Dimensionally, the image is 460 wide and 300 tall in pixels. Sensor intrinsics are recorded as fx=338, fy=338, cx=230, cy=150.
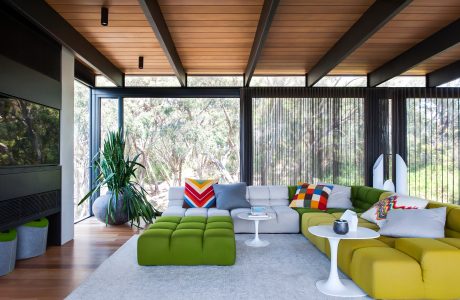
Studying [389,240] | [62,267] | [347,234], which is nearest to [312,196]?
[389,240]

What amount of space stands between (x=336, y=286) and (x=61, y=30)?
12.9 ft

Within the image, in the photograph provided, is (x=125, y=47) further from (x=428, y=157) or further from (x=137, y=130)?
(x=428, y=157)

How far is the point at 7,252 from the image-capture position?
A: 3324 mm

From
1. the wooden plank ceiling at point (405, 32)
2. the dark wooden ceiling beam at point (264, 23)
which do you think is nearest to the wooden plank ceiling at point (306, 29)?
the dark wooden ceiling beam at point (264, 23)

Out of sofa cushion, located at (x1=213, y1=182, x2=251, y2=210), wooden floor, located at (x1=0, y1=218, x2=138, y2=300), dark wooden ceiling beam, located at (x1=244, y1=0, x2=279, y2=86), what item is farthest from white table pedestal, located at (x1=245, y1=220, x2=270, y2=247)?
dark wooden ceiling beam, located at (x1=244, y1=0, x2=279, y2=86)

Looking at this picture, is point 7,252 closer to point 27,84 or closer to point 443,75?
point 27,84

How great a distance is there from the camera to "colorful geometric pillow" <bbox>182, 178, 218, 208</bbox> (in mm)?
5230

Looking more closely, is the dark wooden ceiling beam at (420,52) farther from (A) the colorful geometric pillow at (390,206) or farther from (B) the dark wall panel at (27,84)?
(B) the dark wall panel at (27,84)

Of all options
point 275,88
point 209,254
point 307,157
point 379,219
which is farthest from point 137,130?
point 379,219

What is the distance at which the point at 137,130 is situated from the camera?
6.65 metres

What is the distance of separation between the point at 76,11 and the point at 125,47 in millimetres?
1197

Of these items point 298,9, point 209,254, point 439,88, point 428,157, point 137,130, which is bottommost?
point 209,254

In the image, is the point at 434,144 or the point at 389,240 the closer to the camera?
the point at 389,240

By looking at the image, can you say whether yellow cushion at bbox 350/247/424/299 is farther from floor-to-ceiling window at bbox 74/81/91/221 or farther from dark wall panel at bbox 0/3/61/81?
floor-to-ceiling window at bbox 74/81/91/221
